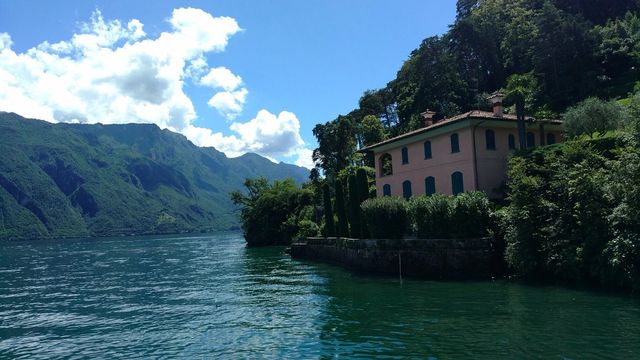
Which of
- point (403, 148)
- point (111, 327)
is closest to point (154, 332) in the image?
point (111, 327)

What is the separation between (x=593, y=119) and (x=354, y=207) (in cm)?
1873

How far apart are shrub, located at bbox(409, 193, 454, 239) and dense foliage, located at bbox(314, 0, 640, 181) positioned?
30945 mm

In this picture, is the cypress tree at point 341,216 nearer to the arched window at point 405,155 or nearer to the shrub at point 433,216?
the arched window at point 405,155

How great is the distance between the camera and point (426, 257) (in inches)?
1075

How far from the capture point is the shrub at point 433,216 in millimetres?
27016

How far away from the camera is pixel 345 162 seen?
74875mm

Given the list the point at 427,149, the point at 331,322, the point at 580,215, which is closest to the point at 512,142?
the point at 427,149

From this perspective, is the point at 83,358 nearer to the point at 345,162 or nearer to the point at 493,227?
the point at 493,227

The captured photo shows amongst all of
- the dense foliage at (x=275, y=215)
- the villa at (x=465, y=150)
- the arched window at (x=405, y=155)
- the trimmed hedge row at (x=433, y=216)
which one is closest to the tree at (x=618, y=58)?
the villa at (x=465, y=150)

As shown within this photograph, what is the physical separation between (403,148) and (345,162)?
116ft

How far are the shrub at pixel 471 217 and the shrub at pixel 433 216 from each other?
0.46 metres

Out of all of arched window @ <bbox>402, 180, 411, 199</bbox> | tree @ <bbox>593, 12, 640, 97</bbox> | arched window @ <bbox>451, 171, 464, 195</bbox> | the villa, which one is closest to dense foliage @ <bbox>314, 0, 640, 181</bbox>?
tree @ <bbox>593, 12, 640, 97</bbox>

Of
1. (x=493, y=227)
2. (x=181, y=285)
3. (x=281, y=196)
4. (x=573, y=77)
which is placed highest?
(x=573, y=77)

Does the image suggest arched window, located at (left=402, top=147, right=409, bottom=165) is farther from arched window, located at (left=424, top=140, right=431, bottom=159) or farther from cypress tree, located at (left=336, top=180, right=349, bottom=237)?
cypress tree, located at (left=336, top=180, right=349, bottom=237)
